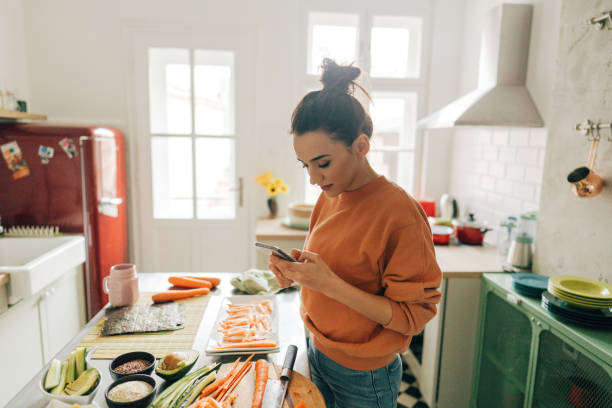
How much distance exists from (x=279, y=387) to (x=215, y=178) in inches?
93.8

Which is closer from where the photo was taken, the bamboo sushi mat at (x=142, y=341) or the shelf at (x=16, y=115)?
the bamboo sushi mat at (x=142, y=341)

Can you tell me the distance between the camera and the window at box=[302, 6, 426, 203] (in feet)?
10.1

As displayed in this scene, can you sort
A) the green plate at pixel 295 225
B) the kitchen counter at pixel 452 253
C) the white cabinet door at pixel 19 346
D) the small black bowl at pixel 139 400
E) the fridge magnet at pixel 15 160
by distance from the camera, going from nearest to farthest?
the small black bowl at pixel 139 400 < the white cabinet door at pixel 19 346 < the kitchen counter at pixel 452 253 < the fridge magnet at pixel 15 160 < the green plate at pixel 295 225

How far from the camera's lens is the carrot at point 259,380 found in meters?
0.88

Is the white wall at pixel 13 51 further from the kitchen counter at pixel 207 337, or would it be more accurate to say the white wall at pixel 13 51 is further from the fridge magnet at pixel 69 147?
the kitchen counter at pixel 207 337

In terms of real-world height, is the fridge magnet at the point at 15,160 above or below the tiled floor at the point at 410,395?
above

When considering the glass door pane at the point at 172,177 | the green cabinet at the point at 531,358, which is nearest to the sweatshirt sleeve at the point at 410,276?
the green cabinet at the point at 531,358

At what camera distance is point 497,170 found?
251cm

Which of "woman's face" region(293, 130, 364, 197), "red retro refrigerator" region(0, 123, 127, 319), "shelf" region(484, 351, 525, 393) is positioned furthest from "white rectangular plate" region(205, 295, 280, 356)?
"red retro refrigerator" region(0, 123, 127, 319)

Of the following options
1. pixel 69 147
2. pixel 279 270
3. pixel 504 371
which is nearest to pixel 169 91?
pixel 69 147

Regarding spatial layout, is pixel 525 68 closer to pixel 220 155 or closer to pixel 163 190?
pixel 220 155

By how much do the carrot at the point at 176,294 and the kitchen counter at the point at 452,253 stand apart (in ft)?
3.93

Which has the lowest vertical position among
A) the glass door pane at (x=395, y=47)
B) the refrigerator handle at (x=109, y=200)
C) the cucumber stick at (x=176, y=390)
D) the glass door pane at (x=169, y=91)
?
the cucumber stick at (x=176, y=390)

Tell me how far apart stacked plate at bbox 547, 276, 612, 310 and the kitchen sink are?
7.44ft
